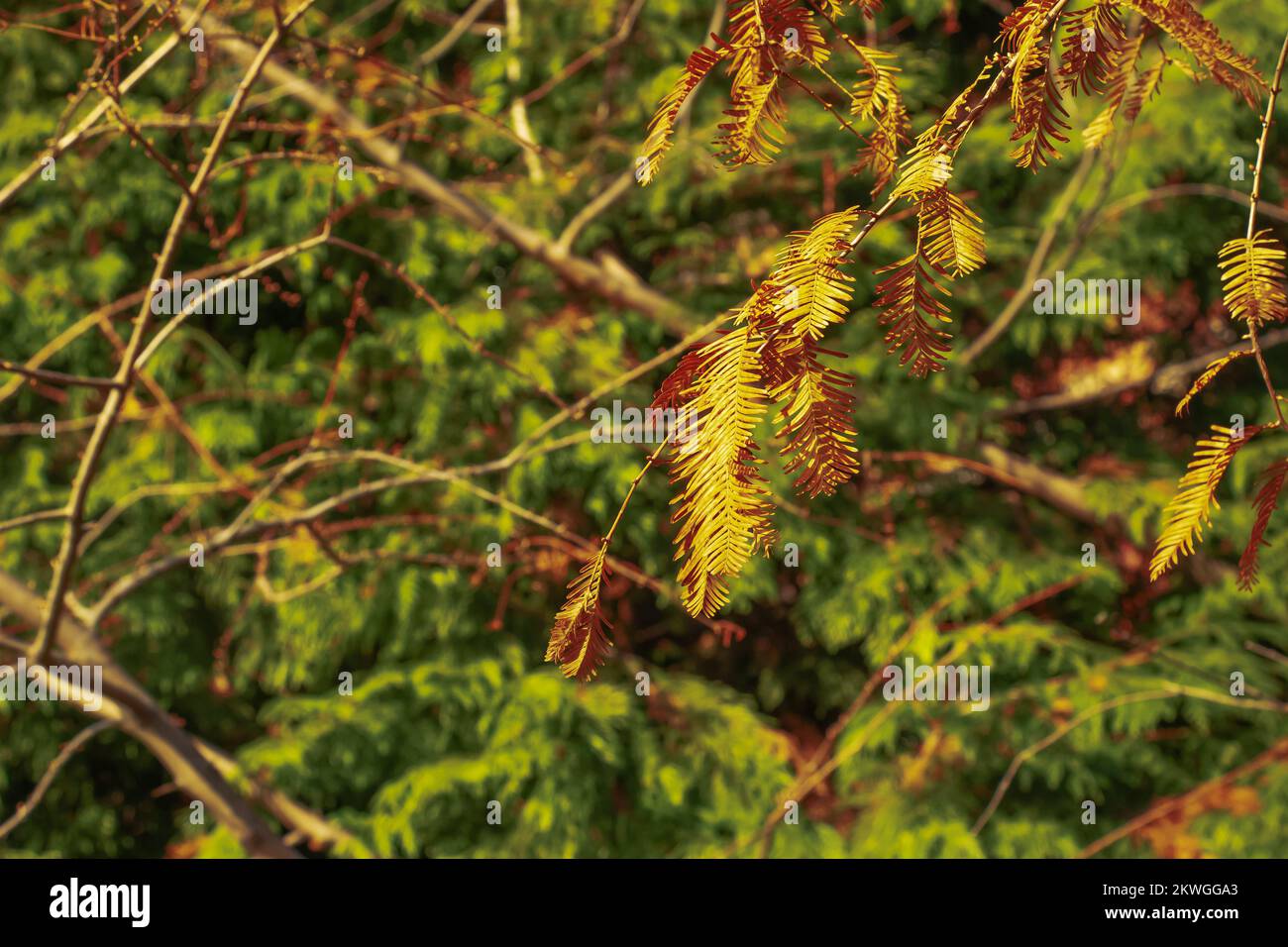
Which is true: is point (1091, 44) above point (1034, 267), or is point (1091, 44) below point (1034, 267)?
below

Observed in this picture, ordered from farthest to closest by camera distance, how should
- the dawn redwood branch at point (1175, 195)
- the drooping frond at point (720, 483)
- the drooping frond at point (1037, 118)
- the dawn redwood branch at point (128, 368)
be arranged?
the dawn redwood branch at point (1175, 195), the dawn redwood branch at point (128, 368), the drooping frond at point (1037, 118), the drooping frond at point (720, 483)

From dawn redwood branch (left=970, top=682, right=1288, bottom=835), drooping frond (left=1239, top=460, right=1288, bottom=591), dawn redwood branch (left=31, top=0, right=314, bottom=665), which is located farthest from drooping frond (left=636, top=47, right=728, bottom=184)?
dawn redwood branch (left=970, top=682, right=1288, bottom=835)

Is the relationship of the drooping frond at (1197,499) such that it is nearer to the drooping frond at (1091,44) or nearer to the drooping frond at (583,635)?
the drooping frond at (1091,44)

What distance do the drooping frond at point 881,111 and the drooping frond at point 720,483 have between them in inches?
13.6

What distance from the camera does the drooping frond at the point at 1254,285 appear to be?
3.49 feet

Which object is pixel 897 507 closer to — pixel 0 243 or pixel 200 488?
pixel 200 488

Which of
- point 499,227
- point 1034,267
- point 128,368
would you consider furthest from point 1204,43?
point 499,227

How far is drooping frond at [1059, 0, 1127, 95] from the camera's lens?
102 cm

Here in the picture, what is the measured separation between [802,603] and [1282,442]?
4.25 ft

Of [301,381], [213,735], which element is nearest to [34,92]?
[301,381]

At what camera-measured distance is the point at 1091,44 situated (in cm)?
106

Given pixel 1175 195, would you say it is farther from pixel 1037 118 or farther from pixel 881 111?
pixel 1037 118

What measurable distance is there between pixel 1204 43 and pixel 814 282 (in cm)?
59

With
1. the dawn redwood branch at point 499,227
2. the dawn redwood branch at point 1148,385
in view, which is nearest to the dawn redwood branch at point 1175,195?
the dawn redwood branch at point 1148,385
